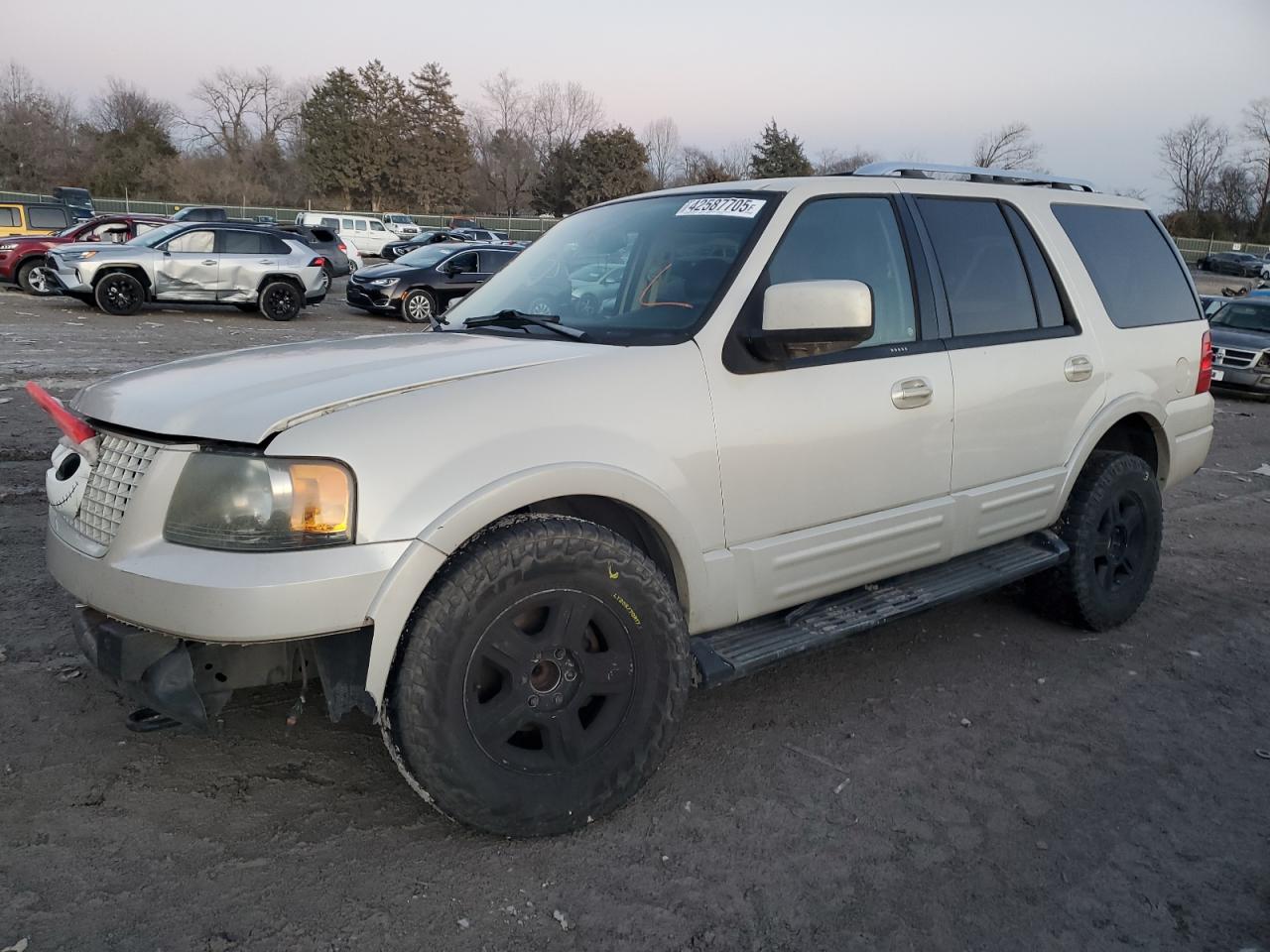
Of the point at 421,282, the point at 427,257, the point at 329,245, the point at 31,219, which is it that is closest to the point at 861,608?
the point at 421,282

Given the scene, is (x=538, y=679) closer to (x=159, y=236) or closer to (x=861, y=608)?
(x=861, y=608)

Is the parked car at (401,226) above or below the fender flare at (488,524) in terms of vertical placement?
above

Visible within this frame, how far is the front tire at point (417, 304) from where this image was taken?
18.3 m

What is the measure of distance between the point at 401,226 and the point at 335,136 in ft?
78.2

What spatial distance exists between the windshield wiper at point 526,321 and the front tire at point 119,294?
48.2ft

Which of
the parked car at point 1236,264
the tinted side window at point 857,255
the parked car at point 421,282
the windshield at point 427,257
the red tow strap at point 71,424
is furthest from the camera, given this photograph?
the parked car at point 1236,264

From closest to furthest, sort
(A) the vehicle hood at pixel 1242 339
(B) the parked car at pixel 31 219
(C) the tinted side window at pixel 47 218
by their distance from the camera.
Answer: (A) the vehicle hood at pixel 1242 339
(B) the parked car at pixel 31 219
(C) the tinted side window at pixel 47 218

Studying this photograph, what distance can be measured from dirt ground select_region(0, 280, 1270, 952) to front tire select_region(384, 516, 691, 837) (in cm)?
19

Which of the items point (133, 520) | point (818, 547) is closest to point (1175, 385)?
point (818, 547)

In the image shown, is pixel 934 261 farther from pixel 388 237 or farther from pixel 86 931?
pixel 388 237

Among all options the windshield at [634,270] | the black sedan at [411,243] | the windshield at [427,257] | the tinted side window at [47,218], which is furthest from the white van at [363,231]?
the windshield at [634,270]

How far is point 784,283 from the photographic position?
3.01 m

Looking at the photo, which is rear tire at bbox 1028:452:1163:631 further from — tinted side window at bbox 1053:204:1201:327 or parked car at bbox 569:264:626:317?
parked car at bbox 569:264:626:317

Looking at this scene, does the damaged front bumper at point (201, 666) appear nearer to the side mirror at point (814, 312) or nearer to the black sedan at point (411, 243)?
the side mirror at point (814, 312)
